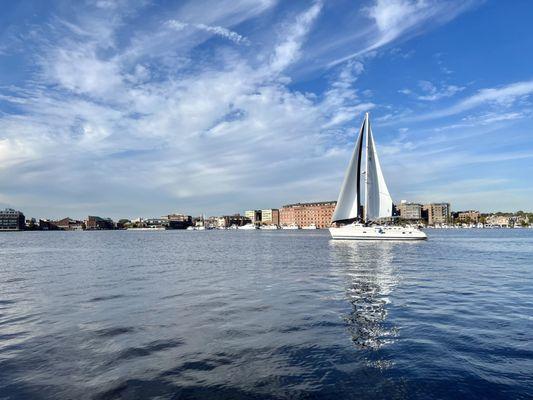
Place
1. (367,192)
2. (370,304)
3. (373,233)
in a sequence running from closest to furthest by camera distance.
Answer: (370,304) < (373,233) < (367,192)

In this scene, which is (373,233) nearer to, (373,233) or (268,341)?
(373,233)

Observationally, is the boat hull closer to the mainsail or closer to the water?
the mainsail

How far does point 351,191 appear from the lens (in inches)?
3196

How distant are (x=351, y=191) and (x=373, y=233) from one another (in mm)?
9549

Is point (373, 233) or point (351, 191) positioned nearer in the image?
point (373, 233)

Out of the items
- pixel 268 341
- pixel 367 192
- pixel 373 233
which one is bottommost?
pixel 268 341

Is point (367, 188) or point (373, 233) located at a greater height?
point (367, 188)

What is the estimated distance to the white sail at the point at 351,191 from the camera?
3174 inches

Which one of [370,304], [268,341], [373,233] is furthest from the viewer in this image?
[373,233]

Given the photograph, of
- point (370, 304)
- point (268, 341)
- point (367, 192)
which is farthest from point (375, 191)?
point (268, 341)

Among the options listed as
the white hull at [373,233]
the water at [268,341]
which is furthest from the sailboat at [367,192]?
the water at [268,341]

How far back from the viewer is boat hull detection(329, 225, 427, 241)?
7619cm

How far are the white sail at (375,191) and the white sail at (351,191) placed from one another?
6.21ft

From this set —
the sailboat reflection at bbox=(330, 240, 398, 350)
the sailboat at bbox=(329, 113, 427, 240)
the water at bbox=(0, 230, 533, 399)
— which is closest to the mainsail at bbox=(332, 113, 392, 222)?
the sailboat at bbox=(329, 113, 427, 240)
